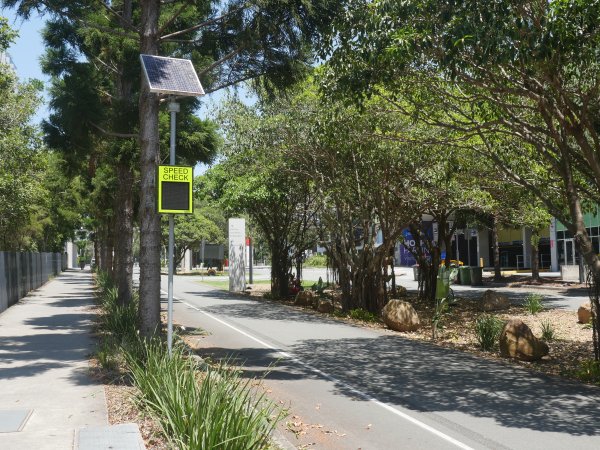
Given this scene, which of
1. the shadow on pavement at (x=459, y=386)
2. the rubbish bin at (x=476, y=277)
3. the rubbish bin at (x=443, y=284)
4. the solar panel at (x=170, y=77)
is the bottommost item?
the shadow on pavement at (x=459, y=386)

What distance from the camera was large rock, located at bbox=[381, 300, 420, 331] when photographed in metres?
16.9

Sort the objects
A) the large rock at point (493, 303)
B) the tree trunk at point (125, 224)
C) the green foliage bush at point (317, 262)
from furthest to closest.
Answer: the green foliage bush at point (317, 262)
the large rock at point (493, 303)
the tree trunk at point (125, 224)

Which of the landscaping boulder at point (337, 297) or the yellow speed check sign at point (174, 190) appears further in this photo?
the landscaping boulder at point (337, 297)

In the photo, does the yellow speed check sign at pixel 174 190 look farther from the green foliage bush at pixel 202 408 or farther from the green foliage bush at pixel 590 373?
the green foliage bush at pixel 590 373

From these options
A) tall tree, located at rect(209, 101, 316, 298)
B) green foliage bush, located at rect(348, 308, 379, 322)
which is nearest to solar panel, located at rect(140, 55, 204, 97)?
tall tree, located at rect(209, 101, 316, 298)

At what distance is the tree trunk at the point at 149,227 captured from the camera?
33.5 feet

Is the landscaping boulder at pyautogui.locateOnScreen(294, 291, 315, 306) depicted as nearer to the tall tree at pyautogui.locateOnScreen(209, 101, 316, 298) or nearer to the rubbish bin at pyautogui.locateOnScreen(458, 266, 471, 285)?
the tall tree at pyautogui.locateOnScreen(209, 101, 316, 298)

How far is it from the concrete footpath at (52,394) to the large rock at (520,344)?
7593 mm

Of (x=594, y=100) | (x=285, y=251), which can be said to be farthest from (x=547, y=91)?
(x=285, y=251)

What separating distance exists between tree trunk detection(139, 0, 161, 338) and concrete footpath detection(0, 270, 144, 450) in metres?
1.30

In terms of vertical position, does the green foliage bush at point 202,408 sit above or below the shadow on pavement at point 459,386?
above

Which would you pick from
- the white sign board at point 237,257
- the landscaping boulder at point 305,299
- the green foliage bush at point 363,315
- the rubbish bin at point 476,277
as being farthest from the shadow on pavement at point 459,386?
the rubbish bin at point 476,277

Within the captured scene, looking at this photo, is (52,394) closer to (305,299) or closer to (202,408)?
(202,408)

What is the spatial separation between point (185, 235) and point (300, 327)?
Result: 53.2m
